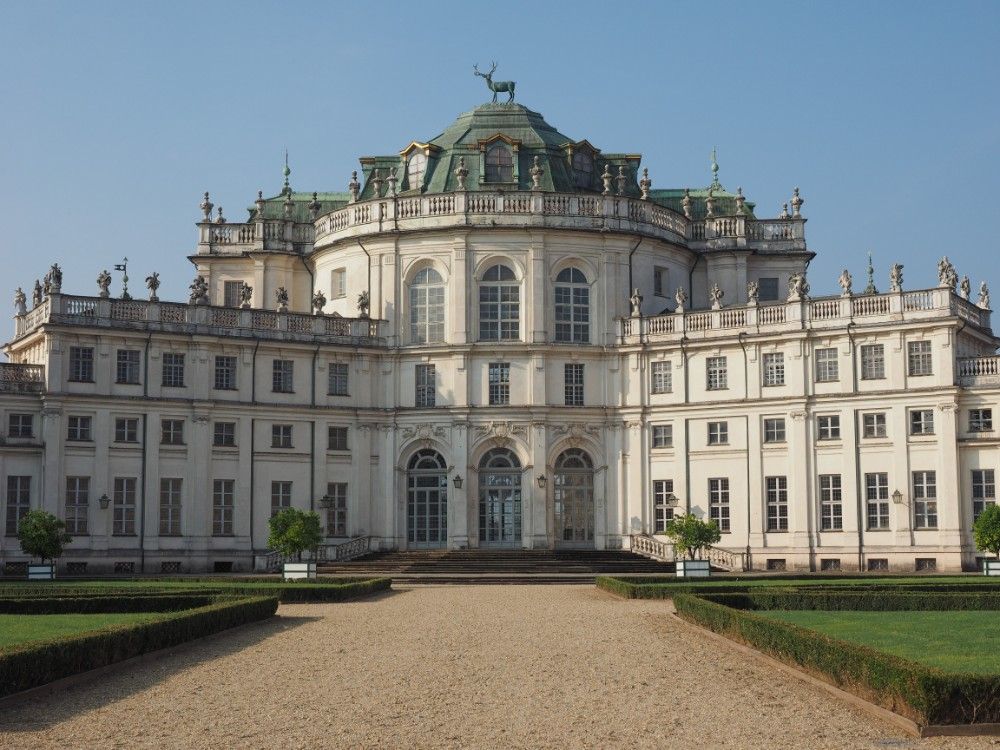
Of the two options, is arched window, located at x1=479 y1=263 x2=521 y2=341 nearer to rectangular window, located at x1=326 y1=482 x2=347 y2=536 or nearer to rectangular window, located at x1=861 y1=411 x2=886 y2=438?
rectangular window, located at x1=326 y1=482 x2=347 y2=536

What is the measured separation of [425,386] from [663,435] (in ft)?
36.2

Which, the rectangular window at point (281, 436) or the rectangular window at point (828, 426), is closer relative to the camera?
the rectangular window at point (828, 426)

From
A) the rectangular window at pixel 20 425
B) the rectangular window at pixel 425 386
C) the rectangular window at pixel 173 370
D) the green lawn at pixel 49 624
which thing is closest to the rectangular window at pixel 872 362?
the rectangular window at pixel 425 386

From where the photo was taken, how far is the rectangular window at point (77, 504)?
57875 mm

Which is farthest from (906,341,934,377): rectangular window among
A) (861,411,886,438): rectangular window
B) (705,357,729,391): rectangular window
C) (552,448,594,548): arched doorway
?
(552,448,594,548): arched doorway

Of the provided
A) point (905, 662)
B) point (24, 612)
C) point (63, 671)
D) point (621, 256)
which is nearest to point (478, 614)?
point (24, 612)

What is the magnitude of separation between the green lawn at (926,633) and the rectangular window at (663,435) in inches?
1214

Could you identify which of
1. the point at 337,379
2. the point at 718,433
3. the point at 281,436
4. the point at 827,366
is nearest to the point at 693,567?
the point at 718,433

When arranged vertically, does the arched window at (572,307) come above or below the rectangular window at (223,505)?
above

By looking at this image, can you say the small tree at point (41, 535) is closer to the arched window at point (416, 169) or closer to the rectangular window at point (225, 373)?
the rectangular window at point (225, 373)

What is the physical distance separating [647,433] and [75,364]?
24925 mm

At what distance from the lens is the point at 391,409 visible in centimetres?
6538

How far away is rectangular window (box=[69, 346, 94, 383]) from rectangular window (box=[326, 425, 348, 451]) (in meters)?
10.9

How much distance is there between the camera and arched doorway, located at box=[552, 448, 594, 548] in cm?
6481
